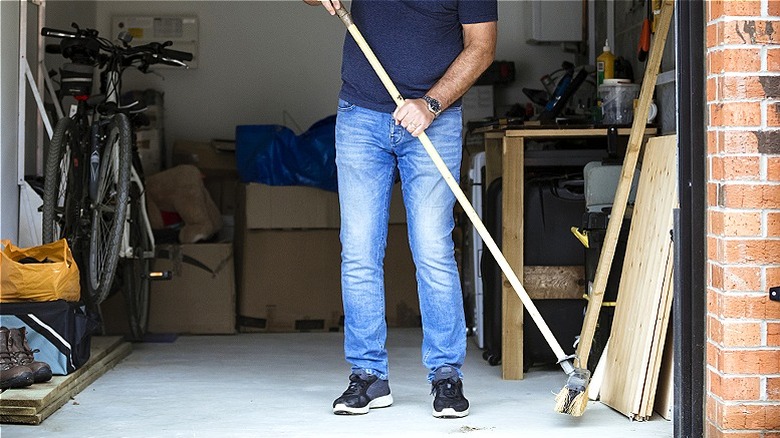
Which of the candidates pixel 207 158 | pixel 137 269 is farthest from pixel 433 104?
pixel 207 158

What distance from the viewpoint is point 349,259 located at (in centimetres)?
324

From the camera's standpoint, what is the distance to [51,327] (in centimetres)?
342

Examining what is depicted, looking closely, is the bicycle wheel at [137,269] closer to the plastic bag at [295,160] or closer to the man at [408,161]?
the plastic bag at [295,160]

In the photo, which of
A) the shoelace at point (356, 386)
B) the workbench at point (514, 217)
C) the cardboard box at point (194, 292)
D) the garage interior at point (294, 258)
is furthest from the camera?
the cardboard box at point (194, 292)

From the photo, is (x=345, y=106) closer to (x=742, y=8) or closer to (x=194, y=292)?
(x=742, y=8)

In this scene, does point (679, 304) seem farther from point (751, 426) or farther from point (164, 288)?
point (164, 288)

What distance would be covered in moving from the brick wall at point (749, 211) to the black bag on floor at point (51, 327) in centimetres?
198

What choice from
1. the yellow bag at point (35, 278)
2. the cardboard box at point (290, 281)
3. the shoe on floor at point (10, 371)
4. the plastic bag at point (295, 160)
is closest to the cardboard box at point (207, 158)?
the plastic bag at point (295, 160)

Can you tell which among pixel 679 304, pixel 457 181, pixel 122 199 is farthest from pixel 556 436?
pixel 122 199

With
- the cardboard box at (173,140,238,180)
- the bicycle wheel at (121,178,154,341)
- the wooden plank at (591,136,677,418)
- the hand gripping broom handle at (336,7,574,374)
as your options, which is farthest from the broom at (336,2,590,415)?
the cardboard box at (173,140,238,180)

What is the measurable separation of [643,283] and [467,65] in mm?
813

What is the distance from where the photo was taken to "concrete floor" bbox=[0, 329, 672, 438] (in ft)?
9.69

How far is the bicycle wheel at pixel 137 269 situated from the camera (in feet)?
14.8

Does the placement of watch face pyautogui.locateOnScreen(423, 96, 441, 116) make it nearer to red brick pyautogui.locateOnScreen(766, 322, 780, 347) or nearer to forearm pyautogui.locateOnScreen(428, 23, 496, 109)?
forearm pyautogui.locateOnScreen(428, 23, 496, 109)
